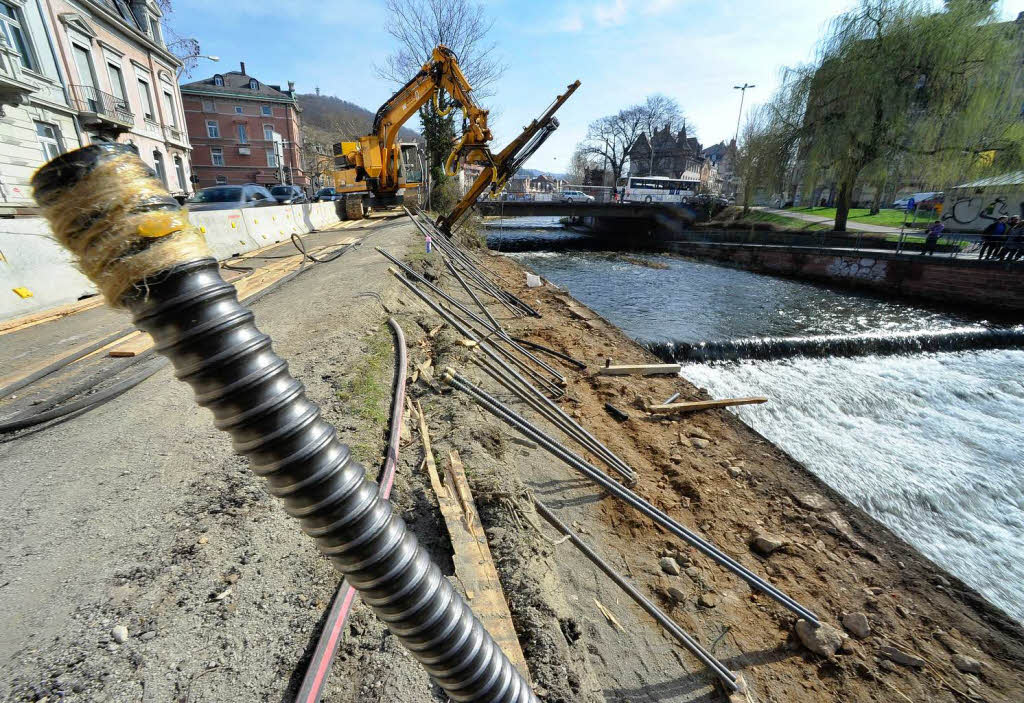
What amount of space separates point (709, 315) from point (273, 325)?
14.1 meters

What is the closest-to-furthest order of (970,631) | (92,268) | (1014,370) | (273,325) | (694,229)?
(92,268) → (970,631) → (273,325) → (1014,370) → (694,229)

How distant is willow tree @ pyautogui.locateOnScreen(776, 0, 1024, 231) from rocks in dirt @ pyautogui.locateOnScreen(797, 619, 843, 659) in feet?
87.4

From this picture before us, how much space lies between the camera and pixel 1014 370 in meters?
11.6

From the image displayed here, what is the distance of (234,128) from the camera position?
5244cm

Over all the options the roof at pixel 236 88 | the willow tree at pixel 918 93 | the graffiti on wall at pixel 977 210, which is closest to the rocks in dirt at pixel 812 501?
the willow tree at pixel 918 93

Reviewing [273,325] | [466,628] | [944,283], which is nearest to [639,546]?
[466,628]

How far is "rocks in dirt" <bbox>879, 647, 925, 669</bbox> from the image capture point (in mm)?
3730

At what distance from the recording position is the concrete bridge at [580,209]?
31.7 meters

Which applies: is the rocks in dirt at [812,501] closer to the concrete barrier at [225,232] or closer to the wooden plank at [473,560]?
the wooden plank at [473,560]

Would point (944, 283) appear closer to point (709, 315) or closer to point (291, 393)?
point (709, 315)

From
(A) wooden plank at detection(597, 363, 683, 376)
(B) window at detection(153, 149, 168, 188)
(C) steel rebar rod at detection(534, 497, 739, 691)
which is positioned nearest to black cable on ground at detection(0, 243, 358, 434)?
(C) steel rebar rod at detection(534, 497, 739, 691)

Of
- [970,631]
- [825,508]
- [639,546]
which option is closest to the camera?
[970,631]

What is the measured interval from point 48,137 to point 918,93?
129 feet

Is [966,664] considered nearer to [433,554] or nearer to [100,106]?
[433,554]
